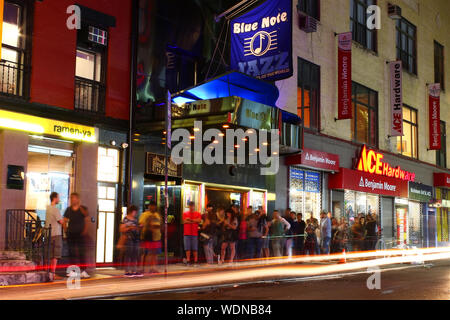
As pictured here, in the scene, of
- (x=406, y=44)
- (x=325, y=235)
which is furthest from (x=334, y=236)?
(x=406, y=44)

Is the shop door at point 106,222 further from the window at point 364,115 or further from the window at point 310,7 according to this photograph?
the window at point 364,115

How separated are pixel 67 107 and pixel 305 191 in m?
13.2

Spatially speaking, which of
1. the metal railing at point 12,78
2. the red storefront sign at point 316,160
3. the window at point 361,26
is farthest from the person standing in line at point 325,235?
the window at point 361,26

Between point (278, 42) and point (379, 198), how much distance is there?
48.4 ft

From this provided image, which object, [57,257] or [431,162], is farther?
[431,162]

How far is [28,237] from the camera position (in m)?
14.9

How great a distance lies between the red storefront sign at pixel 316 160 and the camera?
81.1 feet

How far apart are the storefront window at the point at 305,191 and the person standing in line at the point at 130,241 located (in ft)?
37.9

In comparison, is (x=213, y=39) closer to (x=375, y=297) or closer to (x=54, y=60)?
(x=54, y=60)

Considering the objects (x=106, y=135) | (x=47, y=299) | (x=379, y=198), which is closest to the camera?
(x=47, y=299)

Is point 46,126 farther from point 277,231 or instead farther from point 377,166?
point 377,166

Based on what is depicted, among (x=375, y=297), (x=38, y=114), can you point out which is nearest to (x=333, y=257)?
(x=375, y=297)

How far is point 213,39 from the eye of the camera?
→ 21.9m

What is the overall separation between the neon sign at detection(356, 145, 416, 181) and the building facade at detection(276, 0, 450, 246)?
400mm
